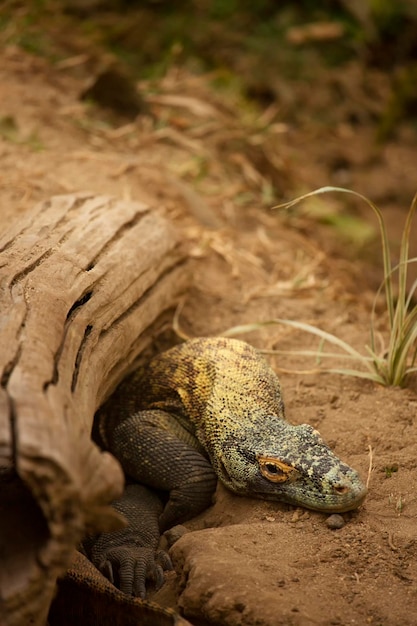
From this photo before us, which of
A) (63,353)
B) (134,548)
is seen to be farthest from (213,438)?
(63,353)

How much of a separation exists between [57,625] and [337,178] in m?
7.09

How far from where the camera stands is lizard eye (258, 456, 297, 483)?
3381mm

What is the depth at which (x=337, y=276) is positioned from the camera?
6082mm

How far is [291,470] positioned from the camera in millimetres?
3375

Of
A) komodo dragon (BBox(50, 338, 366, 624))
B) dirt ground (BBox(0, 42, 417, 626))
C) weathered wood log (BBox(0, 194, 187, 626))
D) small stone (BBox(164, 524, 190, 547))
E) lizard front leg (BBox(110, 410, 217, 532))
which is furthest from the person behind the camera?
lizard front leg (BBox(110, 410, 217, 532))

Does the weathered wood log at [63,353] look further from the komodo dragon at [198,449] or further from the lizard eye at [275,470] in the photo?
the lizard eye at [275,470]

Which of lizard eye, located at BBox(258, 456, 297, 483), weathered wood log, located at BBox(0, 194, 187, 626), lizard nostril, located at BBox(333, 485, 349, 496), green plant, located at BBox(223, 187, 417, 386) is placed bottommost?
green plant, located at BBox(223, 187, 417, 386)

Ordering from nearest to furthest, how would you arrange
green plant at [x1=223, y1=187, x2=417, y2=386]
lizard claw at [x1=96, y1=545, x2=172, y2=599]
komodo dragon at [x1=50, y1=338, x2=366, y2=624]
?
1. lizard claw at [x1=96, y1=545, x2=172, y2=599]
2. komodo dragon at [x1=50, y1=338, x2=366, y2=624]
3. green plant at [x1=223, y1=187, x2=417, y2=386]

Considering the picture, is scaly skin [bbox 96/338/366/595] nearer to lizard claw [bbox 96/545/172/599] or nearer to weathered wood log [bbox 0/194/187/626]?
lizard claw [bbox 96/545/172/599]

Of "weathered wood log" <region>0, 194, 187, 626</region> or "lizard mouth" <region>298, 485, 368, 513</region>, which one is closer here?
"weathered wood log" <region>0, 194, 187, 626</region>

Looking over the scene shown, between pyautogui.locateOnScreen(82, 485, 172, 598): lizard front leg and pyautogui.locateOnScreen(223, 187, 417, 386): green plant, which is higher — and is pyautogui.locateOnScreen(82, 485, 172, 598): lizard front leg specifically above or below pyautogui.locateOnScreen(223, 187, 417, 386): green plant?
above

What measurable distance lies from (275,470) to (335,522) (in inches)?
14.0

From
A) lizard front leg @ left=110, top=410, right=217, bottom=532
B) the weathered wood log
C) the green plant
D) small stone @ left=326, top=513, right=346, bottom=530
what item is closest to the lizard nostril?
small stone @ left=326, top=513, right=346, bottom=530

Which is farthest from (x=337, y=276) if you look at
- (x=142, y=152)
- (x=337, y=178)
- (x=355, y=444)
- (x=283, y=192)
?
(x=337, y=178)
